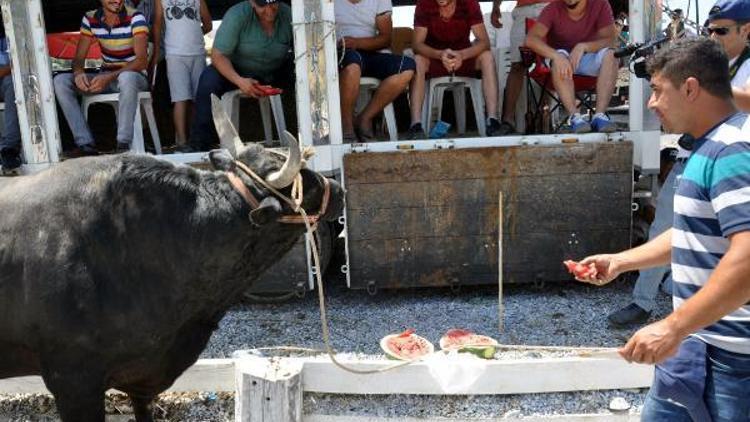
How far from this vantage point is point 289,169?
9.70 feet

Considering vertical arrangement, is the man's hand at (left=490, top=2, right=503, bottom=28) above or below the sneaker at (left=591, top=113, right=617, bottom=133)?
above

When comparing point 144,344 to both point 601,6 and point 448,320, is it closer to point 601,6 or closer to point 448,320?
point 448,320

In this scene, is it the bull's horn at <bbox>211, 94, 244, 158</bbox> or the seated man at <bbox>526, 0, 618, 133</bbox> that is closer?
the bull's horn at <bbox>211, 94, 244, 158</bbox>

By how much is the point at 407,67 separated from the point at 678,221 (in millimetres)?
4069

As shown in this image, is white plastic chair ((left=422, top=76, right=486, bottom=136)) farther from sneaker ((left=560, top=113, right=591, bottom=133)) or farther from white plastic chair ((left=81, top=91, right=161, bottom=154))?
white plastic chair ((left=81, top=91, right=161, bottom=154))

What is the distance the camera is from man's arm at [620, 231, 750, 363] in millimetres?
1935

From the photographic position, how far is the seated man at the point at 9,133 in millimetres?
5715

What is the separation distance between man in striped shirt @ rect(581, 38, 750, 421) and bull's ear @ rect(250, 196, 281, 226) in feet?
4.83

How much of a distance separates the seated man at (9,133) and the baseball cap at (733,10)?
5.14 meters

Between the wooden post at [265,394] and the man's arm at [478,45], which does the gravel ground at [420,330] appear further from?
the man's arm at [478,45]

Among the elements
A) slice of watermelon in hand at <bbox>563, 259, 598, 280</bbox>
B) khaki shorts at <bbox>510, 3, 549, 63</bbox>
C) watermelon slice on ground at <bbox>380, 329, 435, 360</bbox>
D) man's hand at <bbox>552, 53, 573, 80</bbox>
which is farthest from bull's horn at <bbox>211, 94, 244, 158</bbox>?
khaki shorts at <bbox>510, 3, 549, 63</bbox>

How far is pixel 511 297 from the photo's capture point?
230 inches

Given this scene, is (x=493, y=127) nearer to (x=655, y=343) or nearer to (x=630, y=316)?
(x=630, y=316)

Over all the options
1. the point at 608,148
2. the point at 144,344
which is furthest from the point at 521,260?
the point at 144,344
